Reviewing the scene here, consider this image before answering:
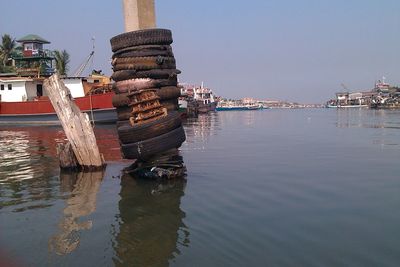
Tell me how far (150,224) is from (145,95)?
2843 mm

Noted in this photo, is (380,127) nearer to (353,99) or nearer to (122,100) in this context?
(122,100)

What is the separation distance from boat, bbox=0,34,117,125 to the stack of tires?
2500cm

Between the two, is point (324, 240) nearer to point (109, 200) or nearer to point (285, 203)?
point (285, 203)

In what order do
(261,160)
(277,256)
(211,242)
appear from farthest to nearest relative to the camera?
(261,160) → (211,242) → (277,256)

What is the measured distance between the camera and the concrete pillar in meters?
7.86

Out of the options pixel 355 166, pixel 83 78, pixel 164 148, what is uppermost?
pixel 83 78

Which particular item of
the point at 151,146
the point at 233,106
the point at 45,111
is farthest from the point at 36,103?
the point at 233,106

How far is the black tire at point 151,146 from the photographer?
24.7 feet

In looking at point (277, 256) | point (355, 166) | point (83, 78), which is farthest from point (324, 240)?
point (83, 78)

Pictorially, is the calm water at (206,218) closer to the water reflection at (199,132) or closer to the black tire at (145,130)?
the black tire at (145,130)

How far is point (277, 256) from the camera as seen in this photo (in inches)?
177

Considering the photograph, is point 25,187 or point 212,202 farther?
point 25,187

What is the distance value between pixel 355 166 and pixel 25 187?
8280mm

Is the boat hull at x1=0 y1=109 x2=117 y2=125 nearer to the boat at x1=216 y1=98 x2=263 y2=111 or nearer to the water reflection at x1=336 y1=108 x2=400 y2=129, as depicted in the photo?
the water reflection at x1=336 y1=108 x2=400 y2=129
